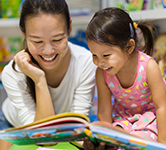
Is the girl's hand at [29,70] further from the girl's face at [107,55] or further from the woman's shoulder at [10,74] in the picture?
the girl's face at [107,55]

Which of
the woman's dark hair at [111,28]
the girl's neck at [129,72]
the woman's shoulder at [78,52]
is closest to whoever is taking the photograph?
the woman's dark hair at [111,28]

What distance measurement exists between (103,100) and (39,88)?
0.33 m

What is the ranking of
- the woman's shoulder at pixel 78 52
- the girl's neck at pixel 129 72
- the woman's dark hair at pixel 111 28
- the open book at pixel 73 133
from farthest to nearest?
the woman's shoulder at pixel 78 52
the girl's neck at pixel 129 72
the woman's dark hair at pixel 111 28
the open book at pixel 73 133

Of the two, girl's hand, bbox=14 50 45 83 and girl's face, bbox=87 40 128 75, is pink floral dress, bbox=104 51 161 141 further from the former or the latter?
girl's hand, bbox=14 50 45 83

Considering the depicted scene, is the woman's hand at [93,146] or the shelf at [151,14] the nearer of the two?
the woman's hand at [93,146]

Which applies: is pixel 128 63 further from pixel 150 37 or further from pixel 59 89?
pixel 59 89

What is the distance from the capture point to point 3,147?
0.90 meters

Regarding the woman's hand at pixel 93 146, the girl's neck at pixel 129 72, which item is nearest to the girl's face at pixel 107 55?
the girl's neck at pixel 129 72

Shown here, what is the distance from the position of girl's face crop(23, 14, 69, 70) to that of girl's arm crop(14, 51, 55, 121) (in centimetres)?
8

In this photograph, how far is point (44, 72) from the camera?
1.11 metres

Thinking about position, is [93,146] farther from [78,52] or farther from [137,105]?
[78,52]

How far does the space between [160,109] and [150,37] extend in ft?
1.29

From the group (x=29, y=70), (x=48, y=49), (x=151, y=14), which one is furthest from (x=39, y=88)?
(x=151, y=14)

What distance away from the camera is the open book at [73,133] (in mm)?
535
